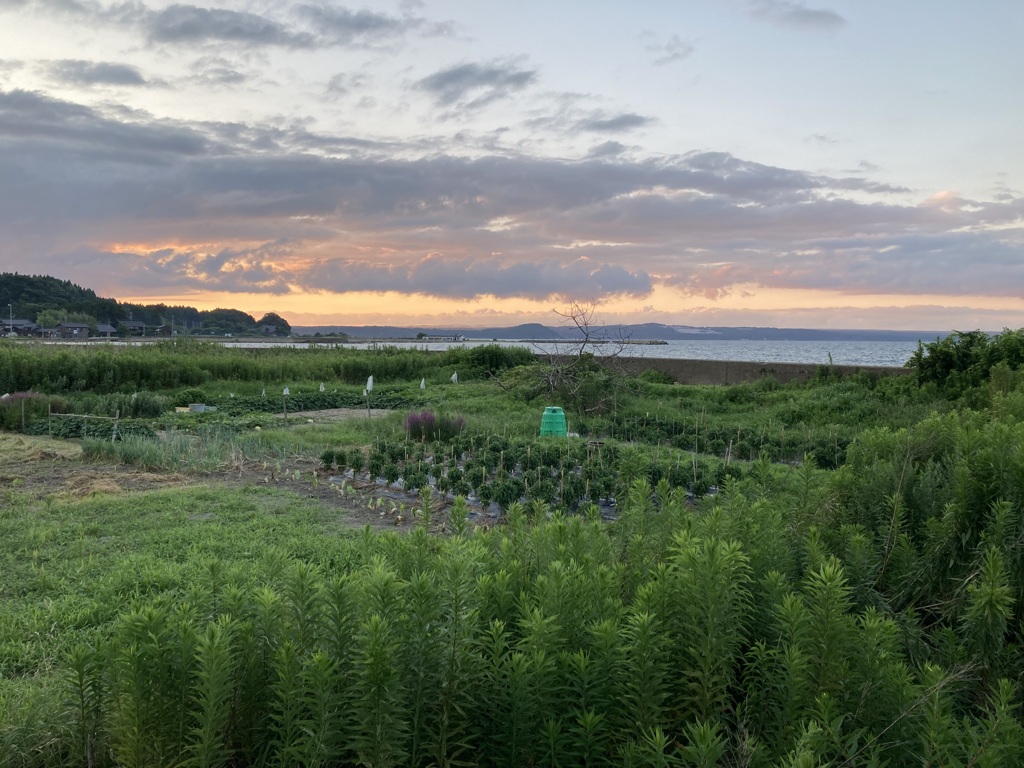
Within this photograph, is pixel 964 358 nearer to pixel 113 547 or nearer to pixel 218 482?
pixel 218 482

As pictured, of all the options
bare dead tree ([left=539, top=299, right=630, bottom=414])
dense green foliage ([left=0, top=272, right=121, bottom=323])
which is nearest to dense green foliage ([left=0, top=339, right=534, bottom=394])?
bare dead tree ([left=539, top=299, right=630, bottom=414])

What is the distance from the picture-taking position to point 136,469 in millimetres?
10602

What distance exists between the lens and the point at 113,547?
679cm

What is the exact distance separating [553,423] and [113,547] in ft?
25.7

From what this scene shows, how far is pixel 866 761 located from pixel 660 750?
489 millimetres

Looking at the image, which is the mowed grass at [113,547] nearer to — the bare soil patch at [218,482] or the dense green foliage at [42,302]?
the bare soil patch at [218,482]

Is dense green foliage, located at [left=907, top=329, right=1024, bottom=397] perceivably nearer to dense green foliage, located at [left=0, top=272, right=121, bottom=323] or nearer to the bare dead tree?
the bare dead tree

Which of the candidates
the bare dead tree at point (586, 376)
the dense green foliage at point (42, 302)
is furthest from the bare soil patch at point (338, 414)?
the dense green foliage at point (42, 302)

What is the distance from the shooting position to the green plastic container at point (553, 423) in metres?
13.2

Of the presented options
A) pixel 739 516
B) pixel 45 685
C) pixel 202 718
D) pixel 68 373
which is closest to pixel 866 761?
pixel 739 516

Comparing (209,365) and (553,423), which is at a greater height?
(209,365)

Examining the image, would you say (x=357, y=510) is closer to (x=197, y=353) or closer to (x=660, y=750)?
(x=660, y=750)

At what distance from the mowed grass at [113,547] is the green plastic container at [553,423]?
5321 mm

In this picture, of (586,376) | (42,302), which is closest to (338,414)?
(586,376)
